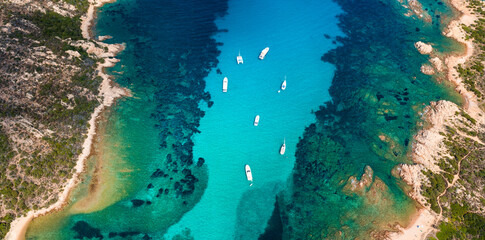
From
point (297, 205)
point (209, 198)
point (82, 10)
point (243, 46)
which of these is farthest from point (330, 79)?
point (82, 10)

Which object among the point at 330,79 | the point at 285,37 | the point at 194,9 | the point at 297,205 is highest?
the point at 194,9

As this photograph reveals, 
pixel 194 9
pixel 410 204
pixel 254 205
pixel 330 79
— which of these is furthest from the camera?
pixel 194 9

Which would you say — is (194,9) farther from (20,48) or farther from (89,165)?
(89,165)

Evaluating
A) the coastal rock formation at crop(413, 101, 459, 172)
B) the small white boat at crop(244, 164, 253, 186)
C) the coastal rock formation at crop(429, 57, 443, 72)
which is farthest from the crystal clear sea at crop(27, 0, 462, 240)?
the coastal rock formation at crop(429, 57, 443, 72)

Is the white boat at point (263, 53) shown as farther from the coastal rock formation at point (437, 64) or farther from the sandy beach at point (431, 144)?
the coastal rock formation at point (437, 64)

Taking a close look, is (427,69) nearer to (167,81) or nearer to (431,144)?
(431,144)

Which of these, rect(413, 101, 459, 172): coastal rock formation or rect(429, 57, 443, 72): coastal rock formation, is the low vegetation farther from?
rect(429, 57, 443, 72): coastal rock formation
